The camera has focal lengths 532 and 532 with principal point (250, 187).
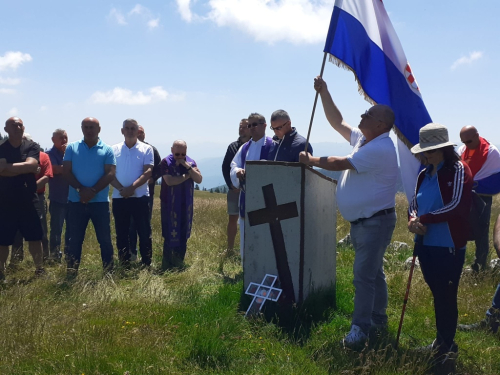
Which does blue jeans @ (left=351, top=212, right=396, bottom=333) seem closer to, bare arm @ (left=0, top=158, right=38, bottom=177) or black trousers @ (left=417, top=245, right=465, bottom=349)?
black trousers @ (left=417, top=245, right=465, bottom=349)

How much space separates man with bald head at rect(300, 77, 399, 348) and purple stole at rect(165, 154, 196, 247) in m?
3.86

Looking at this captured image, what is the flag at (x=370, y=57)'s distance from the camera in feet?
18.4

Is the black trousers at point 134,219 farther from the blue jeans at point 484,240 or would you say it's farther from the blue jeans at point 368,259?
the blue jeans at point 484,240

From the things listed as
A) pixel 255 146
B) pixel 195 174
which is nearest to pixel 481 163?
pixel 255 146

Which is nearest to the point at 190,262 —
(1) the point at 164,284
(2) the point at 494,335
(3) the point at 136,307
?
(1) the point at 164,284

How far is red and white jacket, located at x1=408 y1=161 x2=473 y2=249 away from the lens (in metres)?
4.36

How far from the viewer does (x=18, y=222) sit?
23.8 feet

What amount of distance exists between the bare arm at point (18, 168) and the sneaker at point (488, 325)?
564 centimetres

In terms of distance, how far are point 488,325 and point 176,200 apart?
16.3 ft

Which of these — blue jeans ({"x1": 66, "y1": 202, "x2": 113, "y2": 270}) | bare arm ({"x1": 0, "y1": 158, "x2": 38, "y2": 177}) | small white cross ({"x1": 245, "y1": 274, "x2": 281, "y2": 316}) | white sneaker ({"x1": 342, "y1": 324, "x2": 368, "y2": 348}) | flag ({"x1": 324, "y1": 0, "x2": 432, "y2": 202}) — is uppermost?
flag ({"x1": 324, "y1": 0, "x2": 432, "y2": 202})

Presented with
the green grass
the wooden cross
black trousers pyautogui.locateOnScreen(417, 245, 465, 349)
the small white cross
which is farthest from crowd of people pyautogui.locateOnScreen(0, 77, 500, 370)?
the small white cross

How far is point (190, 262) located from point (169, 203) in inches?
39.9

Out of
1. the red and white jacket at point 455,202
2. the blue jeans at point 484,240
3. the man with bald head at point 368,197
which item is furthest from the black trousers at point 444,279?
the blue jeans at point 484,240

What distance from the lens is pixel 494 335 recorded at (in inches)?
207
